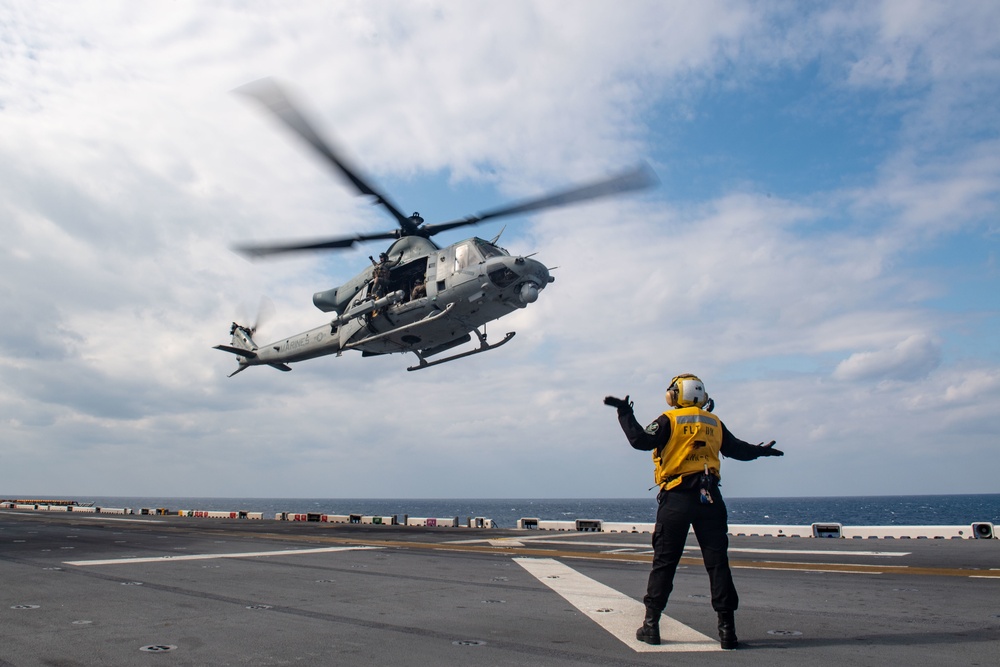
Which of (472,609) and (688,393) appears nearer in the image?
(688,393)

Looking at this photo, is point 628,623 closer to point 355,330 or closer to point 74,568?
point 74,568

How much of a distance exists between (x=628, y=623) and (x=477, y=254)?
16.1m

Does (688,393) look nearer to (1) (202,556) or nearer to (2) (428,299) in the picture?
(1) (202,556)

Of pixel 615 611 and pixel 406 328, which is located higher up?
pixel 406 328

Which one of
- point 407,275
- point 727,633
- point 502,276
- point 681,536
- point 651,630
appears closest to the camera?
point 727,633

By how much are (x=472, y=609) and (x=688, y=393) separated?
325 centimetres

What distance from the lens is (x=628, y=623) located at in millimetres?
6621

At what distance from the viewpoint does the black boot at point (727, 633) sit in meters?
5.52

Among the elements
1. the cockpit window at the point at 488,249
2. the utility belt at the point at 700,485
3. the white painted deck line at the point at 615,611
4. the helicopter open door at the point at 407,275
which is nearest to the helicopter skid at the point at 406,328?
the helicopter open door at the point at 407,275

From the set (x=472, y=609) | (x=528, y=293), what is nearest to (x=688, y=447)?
(x=472, y=609)

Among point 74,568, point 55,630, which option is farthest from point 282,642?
point 74,568

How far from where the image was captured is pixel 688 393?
6.46 meters

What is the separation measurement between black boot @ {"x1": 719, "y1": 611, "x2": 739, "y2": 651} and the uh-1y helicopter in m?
14.5

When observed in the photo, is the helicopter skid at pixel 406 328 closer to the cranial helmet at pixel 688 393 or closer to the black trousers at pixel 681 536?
the cranial helmet at pixel 688 393
